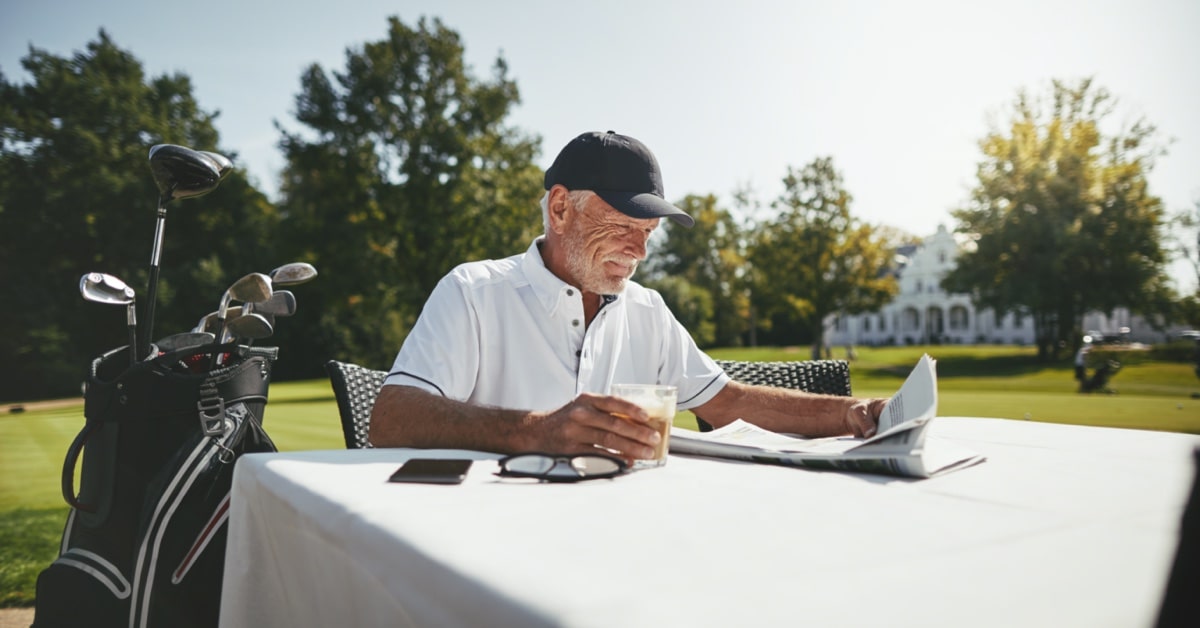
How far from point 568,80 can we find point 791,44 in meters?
3.62

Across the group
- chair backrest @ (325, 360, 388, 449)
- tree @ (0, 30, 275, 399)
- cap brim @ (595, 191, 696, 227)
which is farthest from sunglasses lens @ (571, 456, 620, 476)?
tree @ (0, 30, 275, 399)

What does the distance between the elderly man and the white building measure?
61551 mm

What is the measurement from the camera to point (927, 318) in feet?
220

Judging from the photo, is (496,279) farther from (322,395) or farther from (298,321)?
(298,321)

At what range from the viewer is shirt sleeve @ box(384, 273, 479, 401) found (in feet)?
5.73

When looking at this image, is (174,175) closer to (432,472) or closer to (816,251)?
(432,472)

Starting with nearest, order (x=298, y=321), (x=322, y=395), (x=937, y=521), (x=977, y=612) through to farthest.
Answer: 1. (x=977, y=612)
2. (x=937, y=521)
3. (x=322, y=395)
4. (x=298, y=321)

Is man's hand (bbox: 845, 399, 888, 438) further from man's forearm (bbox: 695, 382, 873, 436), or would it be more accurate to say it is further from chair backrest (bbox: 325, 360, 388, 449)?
chair backrest (bbox: 325, 360, 388, 449)

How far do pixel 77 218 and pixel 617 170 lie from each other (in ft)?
98.2

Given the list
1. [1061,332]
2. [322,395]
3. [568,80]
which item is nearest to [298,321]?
[322,395]

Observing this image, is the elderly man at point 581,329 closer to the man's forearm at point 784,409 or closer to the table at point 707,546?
the man's forearm at point 784,409

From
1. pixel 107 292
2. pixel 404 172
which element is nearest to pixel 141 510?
pixel 107 292

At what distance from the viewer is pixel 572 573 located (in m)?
0.56

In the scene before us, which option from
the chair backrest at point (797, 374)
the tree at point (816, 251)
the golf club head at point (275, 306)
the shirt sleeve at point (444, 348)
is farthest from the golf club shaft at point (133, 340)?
the tree at point (816, 251)
